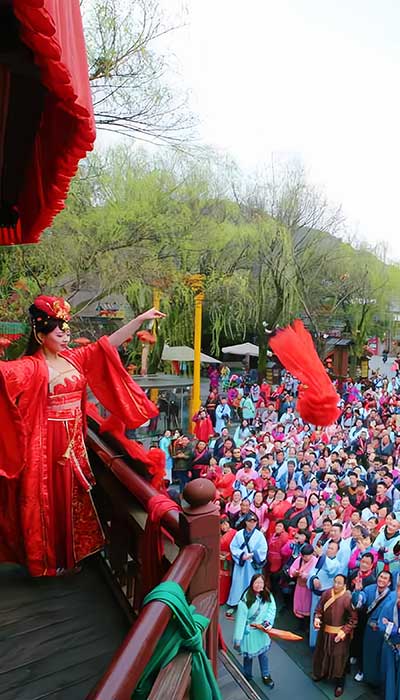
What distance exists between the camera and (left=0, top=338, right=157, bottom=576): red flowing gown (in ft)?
8.12

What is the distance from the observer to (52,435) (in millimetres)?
2637

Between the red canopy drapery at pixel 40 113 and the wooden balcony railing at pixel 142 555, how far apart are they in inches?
55.1

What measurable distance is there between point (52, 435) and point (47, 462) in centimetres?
15

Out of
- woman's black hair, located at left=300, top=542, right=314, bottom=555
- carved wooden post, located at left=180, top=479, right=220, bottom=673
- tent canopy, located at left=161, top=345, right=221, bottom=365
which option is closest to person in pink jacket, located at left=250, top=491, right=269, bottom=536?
woman's black hair, located at left=300, top=542, right=314, bottom=555

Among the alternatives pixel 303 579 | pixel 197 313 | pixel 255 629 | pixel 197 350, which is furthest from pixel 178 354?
pixel 255 629

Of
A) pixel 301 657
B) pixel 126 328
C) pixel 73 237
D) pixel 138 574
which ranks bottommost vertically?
pixel 301 657

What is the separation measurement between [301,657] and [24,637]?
461cm

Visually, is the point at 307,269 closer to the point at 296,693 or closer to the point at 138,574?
the point at 296,693

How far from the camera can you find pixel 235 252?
17.3m

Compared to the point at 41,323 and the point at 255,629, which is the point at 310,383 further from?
the point at 41,323

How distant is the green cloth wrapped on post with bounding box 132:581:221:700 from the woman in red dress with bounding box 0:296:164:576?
1285 millimetres

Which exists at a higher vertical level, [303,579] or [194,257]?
[194,257]

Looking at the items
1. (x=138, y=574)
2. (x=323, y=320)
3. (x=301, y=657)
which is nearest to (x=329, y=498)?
(x=301, y=657)

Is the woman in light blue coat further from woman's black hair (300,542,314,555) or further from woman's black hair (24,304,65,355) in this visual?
woman's black hair (24,304,65,355)
